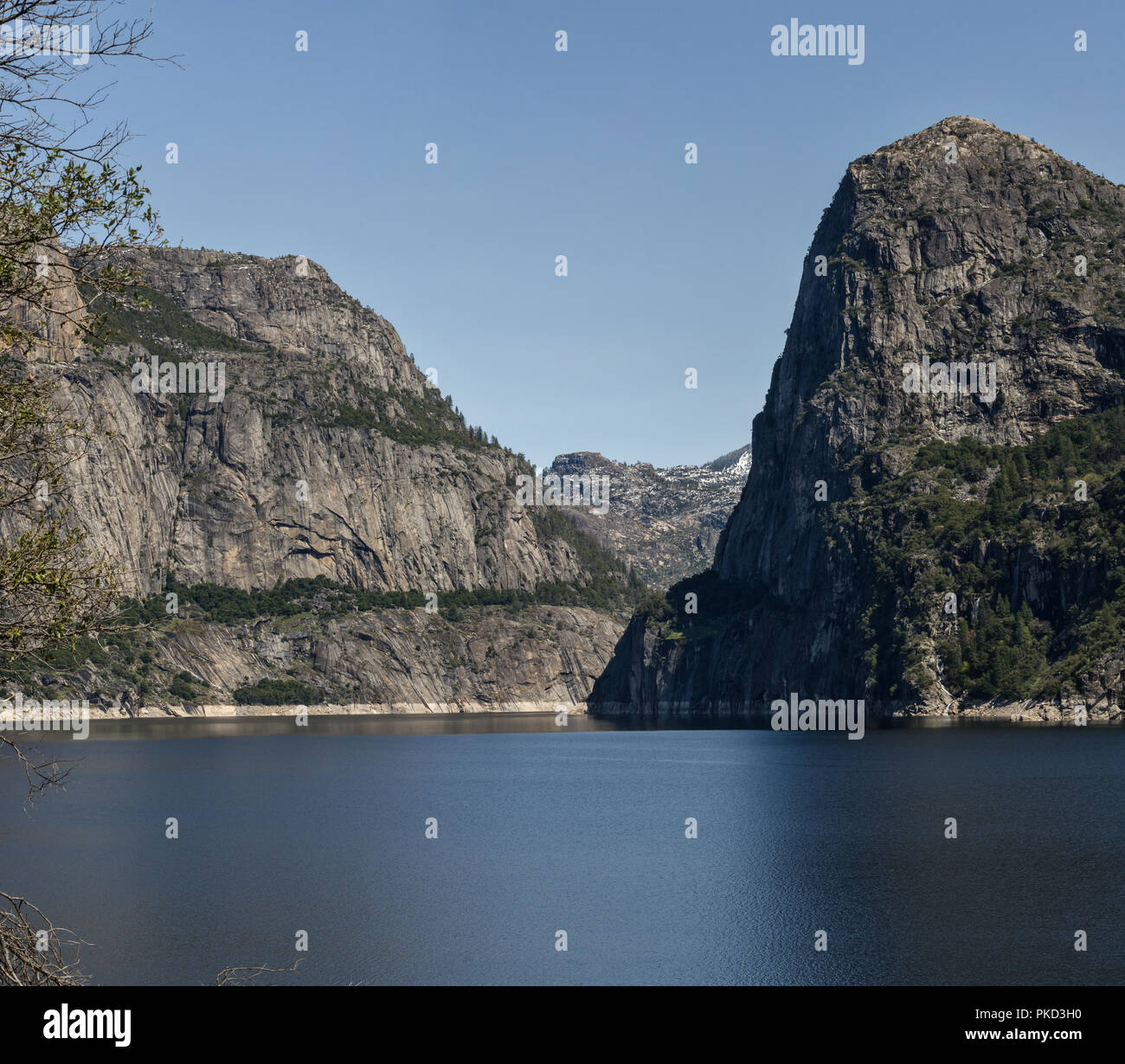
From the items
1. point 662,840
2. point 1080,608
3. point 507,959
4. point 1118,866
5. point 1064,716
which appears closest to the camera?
point 507,959

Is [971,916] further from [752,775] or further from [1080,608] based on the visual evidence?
[1080,608]
